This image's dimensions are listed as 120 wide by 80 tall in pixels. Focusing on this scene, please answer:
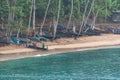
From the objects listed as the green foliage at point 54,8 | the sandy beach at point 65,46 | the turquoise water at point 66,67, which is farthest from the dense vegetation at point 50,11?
the turquoise water at point 66,67

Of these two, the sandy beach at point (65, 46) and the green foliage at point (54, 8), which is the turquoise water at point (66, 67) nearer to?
the sandy beach at point (65, 46)

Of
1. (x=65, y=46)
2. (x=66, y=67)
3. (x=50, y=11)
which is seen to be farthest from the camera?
(x=50, y=11)

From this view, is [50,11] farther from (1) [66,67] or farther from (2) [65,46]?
(1) [66,67]

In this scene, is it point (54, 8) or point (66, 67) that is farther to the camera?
point (54, 8)

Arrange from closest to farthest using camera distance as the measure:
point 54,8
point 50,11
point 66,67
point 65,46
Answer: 1. point 66,67
2. point 65,46
3. point 50,11
4. point 54,8

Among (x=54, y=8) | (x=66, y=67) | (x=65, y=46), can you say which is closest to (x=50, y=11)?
(x=54, y=8)

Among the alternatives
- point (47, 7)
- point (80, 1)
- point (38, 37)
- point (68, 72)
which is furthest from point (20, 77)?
point (80, 1)
